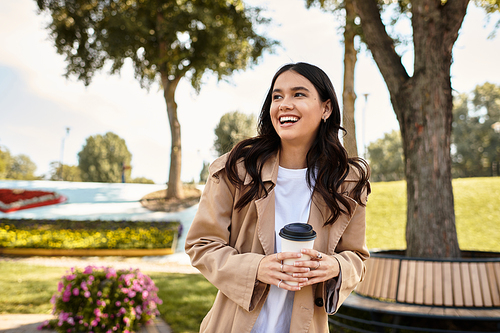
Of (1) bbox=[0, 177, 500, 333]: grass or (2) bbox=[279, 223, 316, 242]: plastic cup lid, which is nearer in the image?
(2) bbox=[279, 223, 316, 242]: plastic cup lid

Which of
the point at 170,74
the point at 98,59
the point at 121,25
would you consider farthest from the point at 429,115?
the point at 98,59

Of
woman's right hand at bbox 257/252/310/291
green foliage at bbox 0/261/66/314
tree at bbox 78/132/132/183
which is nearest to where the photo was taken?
woman's right hand at bbox 257/252/310/291

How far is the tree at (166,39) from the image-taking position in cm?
1959

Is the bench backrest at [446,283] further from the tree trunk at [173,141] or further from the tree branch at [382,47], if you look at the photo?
the tree trunk at [173,141]

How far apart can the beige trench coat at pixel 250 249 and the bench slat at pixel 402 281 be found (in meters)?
3.27

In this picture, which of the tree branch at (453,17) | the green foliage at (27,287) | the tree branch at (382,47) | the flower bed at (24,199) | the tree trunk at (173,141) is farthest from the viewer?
the tree trunk at (173,141)

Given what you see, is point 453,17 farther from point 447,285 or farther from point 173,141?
point 173,141

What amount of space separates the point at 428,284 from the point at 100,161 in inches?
2659

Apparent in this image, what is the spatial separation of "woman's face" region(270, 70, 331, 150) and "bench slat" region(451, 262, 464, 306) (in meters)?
3.62

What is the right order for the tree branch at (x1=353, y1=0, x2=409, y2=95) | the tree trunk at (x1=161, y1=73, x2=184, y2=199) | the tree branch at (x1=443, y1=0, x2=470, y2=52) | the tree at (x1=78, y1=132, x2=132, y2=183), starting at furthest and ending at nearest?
the tree at (x1=78, y1=132, x2=132, y2=183), the tree trunk at (x1=161, y1=73, x2=184, y2=199), the tree branch at (x1=353, y1=0, x2=409, y2=95), the tree branch at (x1=443, y1=0, x2=470, y2=52)

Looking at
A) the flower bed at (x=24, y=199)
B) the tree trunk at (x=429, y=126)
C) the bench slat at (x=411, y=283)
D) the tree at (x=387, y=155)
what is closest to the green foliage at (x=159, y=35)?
the flower bed at (x=24, y=199)

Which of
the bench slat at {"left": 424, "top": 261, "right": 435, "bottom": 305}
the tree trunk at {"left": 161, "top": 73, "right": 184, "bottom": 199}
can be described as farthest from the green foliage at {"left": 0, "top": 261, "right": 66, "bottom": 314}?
the tree trunk at {"left": 161, "top": 73, "right": 184, "bottom": 199}

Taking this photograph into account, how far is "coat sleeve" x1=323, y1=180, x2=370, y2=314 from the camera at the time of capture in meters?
1.69

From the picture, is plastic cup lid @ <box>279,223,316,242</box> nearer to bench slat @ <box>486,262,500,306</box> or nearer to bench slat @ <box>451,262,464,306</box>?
bench slat @ <box>451,262,464,306</box>
